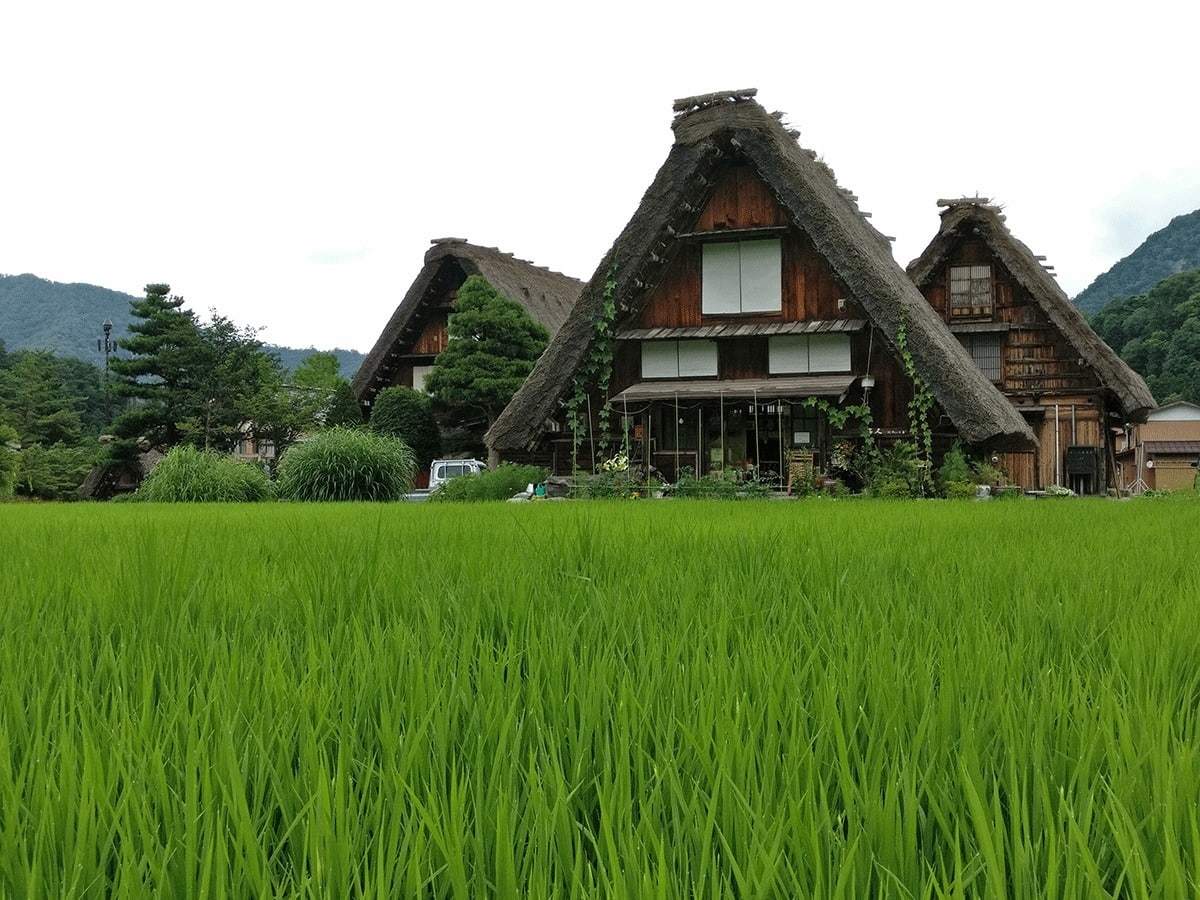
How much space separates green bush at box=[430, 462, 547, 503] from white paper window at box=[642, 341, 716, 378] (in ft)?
8.83

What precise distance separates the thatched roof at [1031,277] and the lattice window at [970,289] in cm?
46

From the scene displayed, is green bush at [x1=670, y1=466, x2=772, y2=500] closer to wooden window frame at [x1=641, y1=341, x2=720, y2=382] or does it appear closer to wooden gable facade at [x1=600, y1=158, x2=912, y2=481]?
wooden gable facade at [x1=600, y1=158, x2=912, y2=481]

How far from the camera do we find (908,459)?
12250 mm

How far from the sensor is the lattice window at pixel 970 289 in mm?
19453

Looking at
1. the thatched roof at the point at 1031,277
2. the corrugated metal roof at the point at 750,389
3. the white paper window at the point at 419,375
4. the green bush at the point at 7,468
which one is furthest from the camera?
the white paper window at the point at 419,375

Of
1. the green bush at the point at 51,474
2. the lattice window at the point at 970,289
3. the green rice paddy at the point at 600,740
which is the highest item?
the lattice window at the point at 970,289

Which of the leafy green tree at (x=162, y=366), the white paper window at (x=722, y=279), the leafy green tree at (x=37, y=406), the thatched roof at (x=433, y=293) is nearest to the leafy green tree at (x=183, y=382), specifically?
the leafy green tree at (x=162, y=366)

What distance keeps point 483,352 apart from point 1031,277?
12.3m

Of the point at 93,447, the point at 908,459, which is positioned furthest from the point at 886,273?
the point at 93,447

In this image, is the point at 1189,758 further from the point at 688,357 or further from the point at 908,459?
the point at 688,357

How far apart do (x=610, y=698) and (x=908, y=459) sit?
39.4ft

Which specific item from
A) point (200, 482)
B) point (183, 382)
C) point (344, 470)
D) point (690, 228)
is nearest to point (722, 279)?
point (690, 228)

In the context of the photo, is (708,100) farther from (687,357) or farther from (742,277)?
(687,357)

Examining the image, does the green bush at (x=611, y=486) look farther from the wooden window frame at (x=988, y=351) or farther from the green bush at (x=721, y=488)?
the wooden window frame at (x=988, y=351)
